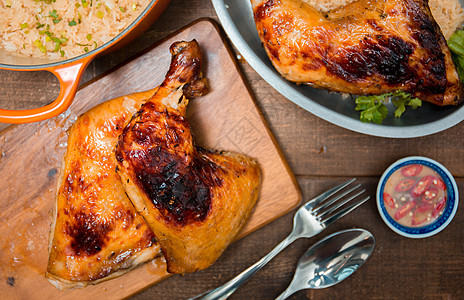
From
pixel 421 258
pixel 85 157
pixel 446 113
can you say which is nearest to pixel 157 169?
pixel 85 157

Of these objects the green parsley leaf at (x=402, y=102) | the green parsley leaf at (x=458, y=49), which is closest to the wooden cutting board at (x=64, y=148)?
the green parsley leaf at (x=402, y=102)

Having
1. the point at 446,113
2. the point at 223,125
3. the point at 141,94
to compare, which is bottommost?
the point at 446,113

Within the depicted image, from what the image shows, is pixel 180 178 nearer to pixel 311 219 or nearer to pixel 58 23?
pixel 311 219

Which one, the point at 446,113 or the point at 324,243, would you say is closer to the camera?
the point at 446,113

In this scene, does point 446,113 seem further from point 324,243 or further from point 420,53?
point 324,243

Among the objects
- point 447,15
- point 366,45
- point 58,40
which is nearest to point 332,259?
point 366,45

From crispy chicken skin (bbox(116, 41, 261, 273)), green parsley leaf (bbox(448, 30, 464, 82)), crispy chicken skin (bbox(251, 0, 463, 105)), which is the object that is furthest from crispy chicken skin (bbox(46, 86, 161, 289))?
green parsley leaf (bbox(448, 30, 464, 82))
